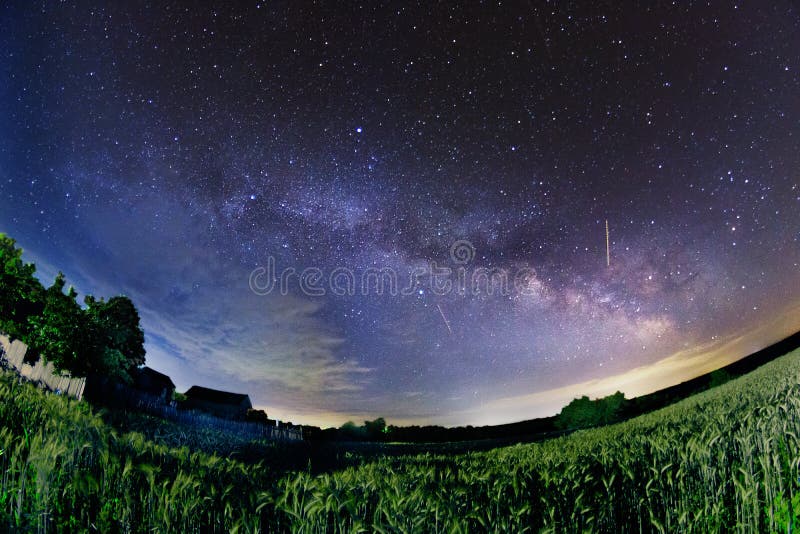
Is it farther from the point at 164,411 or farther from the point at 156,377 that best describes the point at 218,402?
the point at 164,411

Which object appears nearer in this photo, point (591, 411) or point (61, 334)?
point (61, 334)

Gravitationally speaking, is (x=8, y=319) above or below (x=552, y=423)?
above

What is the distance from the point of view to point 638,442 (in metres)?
7.59

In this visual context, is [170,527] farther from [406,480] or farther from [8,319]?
[8,319]

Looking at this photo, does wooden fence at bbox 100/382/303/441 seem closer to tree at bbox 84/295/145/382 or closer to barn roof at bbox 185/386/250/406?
tree at bbox 84/295/145/382

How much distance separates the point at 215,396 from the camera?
62031 millimetres

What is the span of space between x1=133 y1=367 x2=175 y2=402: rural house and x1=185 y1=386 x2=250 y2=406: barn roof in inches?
150

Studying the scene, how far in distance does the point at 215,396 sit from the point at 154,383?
39.7 feet

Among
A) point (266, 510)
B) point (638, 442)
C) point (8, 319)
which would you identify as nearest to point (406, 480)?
point (266, 510)

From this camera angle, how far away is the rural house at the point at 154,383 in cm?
4610

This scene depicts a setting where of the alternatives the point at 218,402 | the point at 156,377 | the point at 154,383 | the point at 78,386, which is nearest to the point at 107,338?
the point at 78,386

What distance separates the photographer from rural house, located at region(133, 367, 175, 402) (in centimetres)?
4610

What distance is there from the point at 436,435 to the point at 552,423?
29.7m

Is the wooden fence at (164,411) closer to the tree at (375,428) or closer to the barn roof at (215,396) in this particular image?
the barn roof at (215,396)
